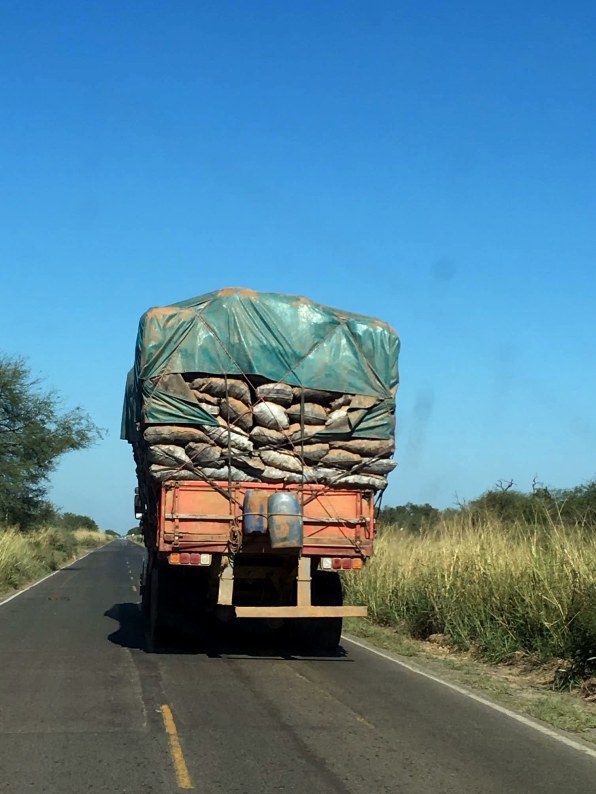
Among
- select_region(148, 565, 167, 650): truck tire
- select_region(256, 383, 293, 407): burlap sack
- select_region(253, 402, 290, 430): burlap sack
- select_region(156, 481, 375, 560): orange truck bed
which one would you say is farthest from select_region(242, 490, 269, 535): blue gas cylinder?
select_region(148, 565, 167, 650): truck tire

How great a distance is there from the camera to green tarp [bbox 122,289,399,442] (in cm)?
1191

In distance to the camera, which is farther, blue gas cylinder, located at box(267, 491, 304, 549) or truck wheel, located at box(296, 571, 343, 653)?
truck wheel, located at box(296, 571, 343, 653)

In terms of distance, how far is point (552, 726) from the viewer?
28.7 feet

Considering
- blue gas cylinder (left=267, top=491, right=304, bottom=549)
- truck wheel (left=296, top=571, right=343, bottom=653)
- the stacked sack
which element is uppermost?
the stacked sack

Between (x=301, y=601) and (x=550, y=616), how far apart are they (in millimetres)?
3239

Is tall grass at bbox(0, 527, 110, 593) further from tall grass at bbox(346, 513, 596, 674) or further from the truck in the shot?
the truck

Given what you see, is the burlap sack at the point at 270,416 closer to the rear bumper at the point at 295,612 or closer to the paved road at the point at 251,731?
the rear bumper at the point at 295,612

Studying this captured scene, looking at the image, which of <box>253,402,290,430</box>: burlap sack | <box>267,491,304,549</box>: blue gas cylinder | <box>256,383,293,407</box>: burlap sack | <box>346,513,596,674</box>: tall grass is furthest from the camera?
<box>256,383,293,407</box>: burlap sack

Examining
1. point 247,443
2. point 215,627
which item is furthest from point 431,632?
point 247,443

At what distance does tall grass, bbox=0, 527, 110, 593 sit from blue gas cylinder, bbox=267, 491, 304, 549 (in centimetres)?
1650

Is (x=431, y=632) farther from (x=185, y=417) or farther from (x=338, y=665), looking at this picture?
(x=185, y=417)

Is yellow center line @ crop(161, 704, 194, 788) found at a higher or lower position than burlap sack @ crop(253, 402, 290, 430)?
lower

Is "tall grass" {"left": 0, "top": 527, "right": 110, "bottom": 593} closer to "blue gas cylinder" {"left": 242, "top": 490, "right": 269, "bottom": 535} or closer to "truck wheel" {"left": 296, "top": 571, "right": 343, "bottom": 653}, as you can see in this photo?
"truck wheel" {"left": 296, "top": 571, "right": 343, "bottom": 653}

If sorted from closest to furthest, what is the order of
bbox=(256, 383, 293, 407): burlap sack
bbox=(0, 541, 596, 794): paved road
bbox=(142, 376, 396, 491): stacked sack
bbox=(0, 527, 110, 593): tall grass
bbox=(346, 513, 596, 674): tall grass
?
bbox=(0, 541, 596, 794): paved road → bbox=(346, 513, 596, 674): tall grass → bbox=(142, 376, 396, 491): stacked sack → bbox=(256, 383, 293, 407): burlap sack → bbox=(0, 527, 110, 593): tall grass
